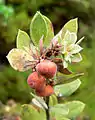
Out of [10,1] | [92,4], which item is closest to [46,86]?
[10,1]

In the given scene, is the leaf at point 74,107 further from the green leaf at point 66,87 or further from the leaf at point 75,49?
the leaf at point 75,49

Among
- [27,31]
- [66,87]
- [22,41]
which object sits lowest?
[27,31]

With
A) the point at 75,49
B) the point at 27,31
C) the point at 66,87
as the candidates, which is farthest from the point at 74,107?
the point at 27,31

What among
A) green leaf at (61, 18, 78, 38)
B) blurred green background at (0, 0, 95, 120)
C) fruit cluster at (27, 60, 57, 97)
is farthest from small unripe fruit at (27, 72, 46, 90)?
blurred green background at (0, 0, 95, 120)

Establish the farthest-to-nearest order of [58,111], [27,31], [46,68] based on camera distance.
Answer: [27,31]
[58,111]
[46,68]

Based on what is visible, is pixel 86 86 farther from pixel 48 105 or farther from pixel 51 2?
pixel 48 105

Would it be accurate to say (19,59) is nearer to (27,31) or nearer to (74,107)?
(74,107)

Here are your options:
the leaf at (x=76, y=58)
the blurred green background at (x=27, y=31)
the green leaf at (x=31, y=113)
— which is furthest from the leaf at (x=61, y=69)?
the blurred green background at (x=27, y=31)
